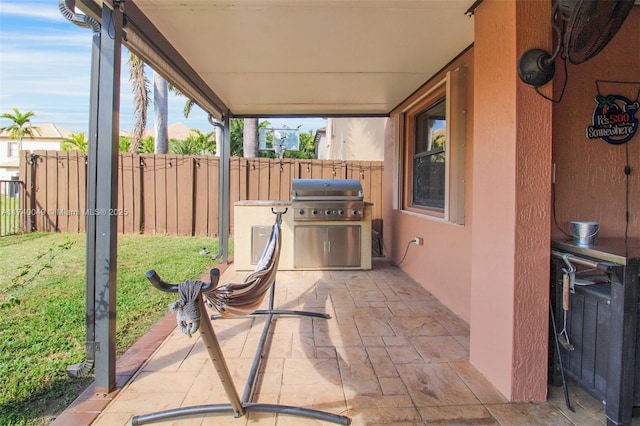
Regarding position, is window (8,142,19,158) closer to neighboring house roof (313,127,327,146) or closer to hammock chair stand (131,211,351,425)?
neighboring house roof (313,127,327,146)

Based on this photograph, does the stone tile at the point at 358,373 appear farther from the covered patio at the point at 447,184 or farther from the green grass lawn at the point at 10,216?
the green grass lawn at the point at 10,216

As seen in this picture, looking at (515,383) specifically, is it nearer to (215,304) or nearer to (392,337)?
(392,337)

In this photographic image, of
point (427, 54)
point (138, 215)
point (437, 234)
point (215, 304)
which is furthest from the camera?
point (138, 215)

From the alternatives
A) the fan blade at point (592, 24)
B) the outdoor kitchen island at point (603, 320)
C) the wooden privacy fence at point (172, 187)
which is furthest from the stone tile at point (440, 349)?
the wooden privacy fence at point (172, 187)

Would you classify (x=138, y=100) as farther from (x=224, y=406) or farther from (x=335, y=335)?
(x=224, y=406)

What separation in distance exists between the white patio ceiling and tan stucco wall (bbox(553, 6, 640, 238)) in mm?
926

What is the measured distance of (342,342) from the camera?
2.91 metres

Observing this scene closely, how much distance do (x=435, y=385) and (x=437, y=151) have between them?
2.72 m

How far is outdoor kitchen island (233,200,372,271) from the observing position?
17.3 feet

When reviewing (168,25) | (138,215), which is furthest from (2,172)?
(168,25)

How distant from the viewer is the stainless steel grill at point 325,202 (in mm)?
5180

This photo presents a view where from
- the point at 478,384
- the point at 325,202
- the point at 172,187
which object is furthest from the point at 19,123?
the point at 478,384

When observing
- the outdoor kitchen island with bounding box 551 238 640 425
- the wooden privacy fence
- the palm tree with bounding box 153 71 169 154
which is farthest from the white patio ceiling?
the palm tree with bounding box 153 71 169 154

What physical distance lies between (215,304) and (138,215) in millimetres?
7503
